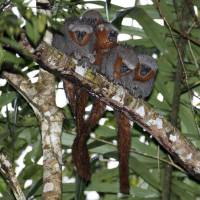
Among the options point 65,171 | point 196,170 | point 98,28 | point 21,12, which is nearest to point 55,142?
point 196,170

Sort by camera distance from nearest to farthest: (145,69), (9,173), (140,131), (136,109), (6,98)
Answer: (9,173) < (136,109) < (6,98) < (145,69) < (140,131)

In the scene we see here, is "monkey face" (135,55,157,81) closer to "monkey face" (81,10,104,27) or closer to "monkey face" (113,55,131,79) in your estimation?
"monkey face" (113,55,131,79)

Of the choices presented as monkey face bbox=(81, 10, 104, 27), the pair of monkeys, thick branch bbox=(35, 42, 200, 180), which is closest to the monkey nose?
the pair of monkeys

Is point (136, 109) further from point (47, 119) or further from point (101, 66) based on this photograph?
point (101, 66)

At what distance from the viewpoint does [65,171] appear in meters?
5.08

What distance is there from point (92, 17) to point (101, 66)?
1.06ft

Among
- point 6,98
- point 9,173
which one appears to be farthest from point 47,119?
point 6,98

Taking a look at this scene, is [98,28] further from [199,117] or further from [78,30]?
[199,117]

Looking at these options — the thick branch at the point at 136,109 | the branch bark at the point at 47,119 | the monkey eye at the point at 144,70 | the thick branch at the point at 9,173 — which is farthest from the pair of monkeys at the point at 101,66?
the thick branch at the point at 9,173

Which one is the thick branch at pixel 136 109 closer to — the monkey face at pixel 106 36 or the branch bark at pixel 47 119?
the branch bark at pixel 47 119

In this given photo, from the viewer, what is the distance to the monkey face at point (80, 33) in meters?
3.64

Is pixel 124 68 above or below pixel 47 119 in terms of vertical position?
above

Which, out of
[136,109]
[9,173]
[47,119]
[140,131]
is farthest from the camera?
[140,131]

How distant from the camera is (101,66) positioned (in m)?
3.80
